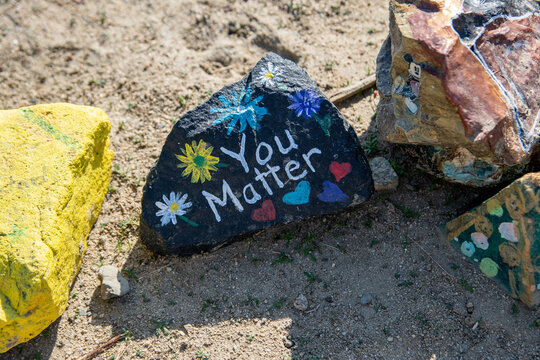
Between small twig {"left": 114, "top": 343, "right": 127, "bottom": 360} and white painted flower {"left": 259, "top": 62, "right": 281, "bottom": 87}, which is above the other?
white painted flower {"left": 259, "top": 62, "right": 281, "bottom": 87}

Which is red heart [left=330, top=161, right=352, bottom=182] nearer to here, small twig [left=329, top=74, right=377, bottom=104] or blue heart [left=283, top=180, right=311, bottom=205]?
blue heart [left=283, top=180, right=311, bottom=205]

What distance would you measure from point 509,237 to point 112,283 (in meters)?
2.30

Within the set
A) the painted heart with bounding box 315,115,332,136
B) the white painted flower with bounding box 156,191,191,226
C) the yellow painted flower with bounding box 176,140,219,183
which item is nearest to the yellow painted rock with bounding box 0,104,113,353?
the white painted flower with bounding box 156,191,191,226

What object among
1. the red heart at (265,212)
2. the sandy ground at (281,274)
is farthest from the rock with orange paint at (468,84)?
the red heart at (265,212)

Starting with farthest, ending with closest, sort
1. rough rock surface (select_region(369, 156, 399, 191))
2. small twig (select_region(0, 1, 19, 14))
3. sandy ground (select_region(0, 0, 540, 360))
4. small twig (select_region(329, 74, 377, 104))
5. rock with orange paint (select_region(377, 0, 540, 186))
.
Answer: small twig (select_region(0, 1, 19, 14)), small twig (select_region(329, 74, 377, 104)), rough rock surface (select_region(369, 156, 399, 191)), sandy ground (select_region(0, 0, 540, 360)), rock with orange paint (select_region(377, 0, 540, 186))

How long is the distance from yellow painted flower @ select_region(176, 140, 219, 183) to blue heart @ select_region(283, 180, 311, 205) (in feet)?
1.57

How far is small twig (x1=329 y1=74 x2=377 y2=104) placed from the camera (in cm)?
393

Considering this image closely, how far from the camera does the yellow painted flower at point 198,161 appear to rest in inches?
124

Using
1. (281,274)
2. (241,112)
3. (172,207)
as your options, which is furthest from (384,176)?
(172,207)

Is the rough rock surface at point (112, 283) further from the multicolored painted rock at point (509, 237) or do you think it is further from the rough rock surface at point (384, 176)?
the multicolored painted rock at point (509, 237)

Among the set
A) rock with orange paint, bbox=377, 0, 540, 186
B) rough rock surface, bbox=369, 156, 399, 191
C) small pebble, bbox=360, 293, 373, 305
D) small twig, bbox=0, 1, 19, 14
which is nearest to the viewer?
rock with orange paint, bbox=377, 0, 540, 186

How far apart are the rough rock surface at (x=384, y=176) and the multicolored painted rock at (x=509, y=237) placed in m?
0.46

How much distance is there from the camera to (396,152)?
3.61 meters

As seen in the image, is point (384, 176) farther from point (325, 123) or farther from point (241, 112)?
point (241, 112)
